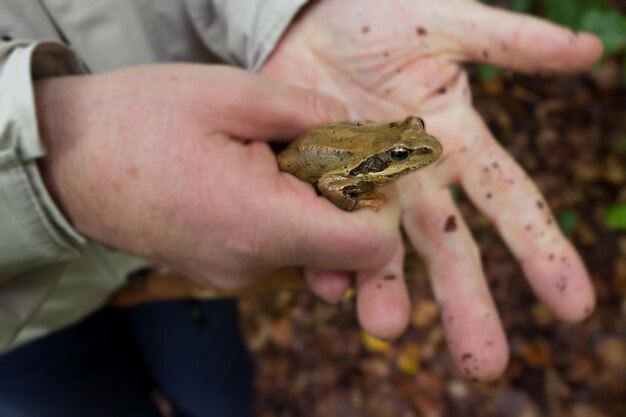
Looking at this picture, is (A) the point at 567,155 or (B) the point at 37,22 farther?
(A) the point at 567,155

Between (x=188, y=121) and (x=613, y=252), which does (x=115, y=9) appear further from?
(x=613, y=252)

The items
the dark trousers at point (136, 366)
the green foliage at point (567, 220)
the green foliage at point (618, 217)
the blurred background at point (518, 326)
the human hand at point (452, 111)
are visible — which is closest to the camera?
the human hand at point (452, 111)

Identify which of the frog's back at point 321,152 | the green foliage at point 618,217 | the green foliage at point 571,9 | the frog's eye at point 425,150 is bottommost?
the green foliage at point 618,217

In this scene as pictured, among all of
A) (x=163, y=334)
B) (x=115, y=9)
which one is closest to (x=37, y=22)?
(x=115, y=9)

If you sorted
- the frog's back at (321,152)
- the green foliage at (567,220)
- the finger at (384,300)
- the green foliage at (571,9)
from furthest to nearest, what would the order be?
the green foliage at (567,220) < the green foliage at (571,9) < the finger at (384,300) < the frog's back at (321,152)

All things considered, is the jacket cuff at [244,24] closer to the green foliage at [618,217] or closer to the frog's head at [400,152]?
the frog's head at [400,152]

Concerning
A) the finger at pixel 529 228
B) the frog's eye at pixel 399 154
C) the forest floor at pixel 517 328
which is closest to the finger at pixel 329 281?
the frog's eye at pixel 399 154
